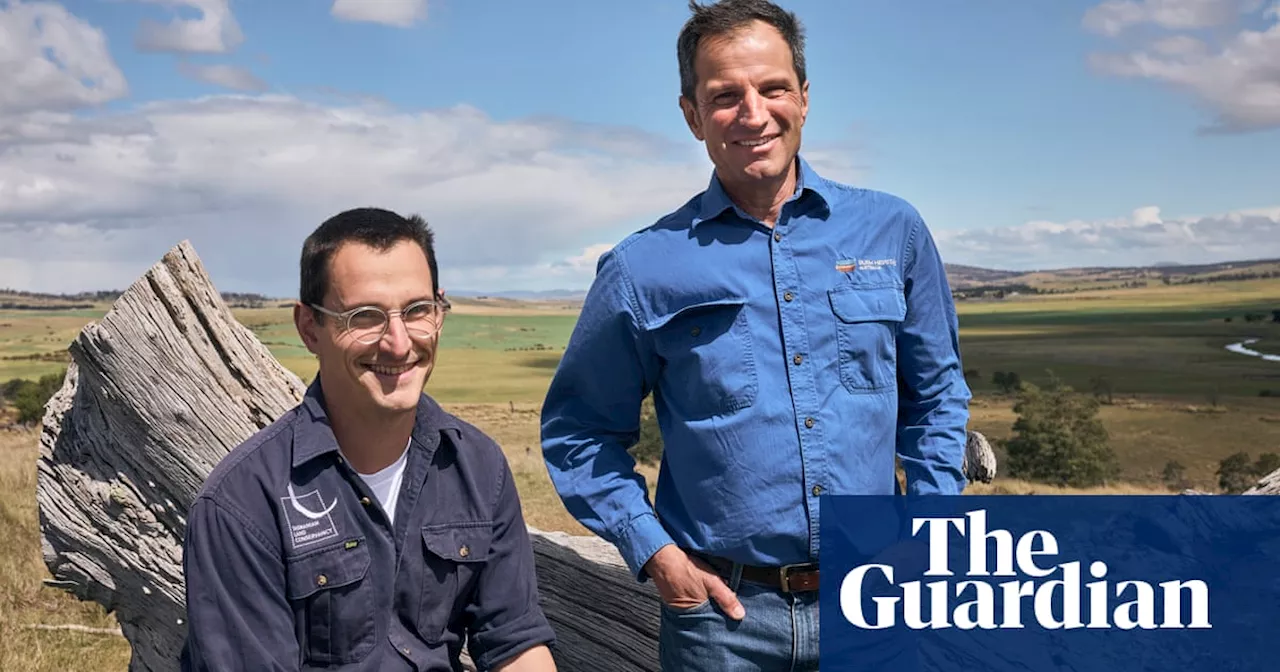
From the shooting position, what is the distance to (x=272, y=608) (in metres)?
2.34

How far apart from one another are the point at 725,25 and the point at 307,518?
173 cm

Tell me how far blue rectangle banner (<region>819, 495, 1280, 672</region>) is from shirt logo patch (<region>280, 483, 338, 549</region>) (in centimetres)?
136

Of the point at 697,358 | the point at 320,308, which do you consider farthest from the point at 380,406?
the point at 697,358

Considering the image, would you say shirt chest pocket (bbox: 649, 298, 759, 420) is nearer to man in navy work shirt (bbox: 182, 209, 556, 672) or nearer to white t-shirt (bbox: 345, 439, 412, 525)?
man in navy work shirt (bbox: 182, 209, 556, 672)

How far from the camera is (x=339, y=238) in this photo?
7.90 feet

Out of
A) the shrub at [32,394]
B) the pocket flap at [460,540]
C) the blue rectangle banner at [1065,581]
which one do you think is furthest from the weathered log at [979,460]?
the shrub at [32,394]

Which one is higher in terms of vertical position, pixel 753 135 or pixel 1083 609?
pixel 753 135

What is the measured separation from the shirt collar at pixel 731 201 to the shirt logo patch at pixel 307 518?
127cm

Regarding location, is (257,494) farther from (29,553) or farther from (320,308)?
(29,553)

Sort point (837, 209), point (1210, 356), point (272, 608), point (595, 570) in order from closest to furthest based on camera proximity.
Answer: point (272, 608) < point (837, 209) < point (595, 570) < point (1210, 356)

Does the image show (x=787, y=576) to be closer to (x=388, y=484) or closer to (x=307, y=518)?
(x=388, y=484)

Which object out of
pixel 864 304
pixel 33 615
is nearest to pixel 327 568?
pixel 864 304

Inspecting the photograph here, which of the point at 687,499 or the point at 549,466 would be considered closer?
the point at 687,499

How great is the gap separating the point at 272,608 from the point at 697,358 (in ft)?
4.12
